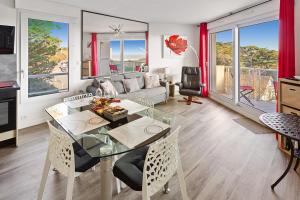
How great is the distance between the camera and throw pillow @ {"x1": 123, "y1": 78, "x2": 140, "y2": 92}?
492cm

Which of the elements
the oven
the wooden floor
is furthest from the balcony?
the oven

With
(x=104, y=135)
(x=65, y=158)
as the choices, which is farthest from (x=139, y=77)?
(x=65, y=158)

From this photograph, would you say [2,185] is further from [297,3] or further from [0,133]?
[297,3]

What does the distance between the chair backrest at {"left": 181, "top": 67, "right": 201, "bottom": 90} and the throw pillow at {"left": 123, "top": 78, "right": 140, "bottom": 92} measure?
165 centimetres

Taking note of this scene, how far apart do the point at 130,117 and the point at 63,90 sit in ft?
9.09

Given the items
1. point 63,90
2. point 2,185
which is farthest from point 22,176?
point 63,90

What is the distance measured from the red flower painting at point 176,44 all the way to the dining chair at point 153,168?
17.5 ft

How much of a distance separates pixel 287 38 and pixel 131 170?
310cm

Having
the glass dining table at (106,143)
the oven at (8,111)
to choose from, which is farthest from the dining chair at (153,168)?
the oven at (8,111)

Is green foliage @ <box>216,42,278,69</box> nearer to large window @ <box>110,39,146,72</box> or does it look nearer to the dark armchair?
the dark armchair

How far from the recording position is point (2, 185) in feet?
6.73

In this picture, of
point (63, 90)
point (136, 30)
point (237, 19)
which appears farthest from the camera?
point (136, 30)

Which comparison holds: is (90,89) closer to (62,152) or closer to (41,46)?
(41,46)

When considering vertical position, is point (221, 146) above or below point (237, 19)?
below
